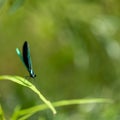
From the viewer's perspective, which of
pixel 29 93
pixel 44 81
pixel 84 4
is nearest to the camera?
pixel 29 93

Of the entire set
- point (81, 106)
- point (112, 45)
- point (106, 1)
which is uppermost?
point (106, 1)

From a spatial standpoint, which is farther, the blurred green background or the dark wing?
the blurred green background

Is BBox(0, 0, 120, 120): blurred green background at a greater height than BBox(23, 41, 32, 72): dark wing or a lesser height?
lesser

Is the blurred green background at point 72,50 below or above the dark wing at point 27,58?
below

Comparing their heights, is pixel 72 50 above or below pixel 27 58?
below

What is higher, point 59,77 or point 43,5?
point 43,5

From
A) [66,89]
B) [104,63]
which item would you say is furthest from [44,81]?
[104,63]

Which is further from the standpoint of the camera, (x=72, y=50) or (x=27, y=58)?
(x=72, y=50)

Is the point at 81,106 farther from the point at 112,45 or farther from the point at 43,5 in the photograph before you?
the point at 43,5
